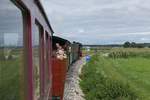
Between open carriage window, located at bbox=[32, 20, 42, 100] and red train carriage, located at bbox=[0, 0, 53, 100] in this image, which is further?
open carriage window, located at bbox=[32, 20, 42, 100]

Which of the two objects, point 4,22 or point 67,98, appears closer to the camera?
point 4,22

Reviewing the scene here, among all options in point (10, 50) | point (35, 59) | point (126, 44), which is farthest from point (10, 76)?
point (126, 44)

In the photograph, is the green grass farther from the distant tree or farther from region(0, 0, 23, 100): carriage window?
the distant tree

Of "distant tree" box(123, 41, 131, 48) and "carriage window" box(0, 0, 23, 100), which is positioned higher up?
"carriage window" box(0, 0, 23, 100)

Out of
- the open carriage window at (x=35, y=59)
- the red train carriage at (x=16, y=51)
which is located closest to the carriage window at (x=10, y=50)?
the red train carriage at (x=16, y=51)

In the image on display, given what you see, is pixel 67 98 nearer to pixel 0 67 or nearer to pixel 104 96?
pixel 104 96

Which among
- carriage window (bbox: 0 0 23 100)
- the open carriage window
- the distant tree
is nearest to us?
carriage window (bbox: 0 0 23 100)

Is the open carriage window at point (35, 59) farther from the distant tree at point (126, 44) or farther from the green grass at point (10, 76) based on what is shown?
the distant tree at point (126, 44)

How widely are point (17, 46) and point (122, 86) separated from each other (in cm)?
1243

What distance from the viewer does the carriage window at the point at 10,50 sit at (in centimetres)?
283

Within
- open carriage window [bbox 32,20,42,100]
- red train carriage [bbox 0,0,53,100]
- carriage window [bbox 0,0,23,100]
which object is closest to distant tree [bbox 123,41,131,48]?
open carriage window [bbox 32,20,42,100]

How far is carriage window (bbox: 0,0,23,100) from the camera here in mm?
2828

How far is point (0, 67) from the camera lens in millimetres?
2783

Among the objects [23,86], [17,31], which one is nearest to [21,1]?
[17,31]
